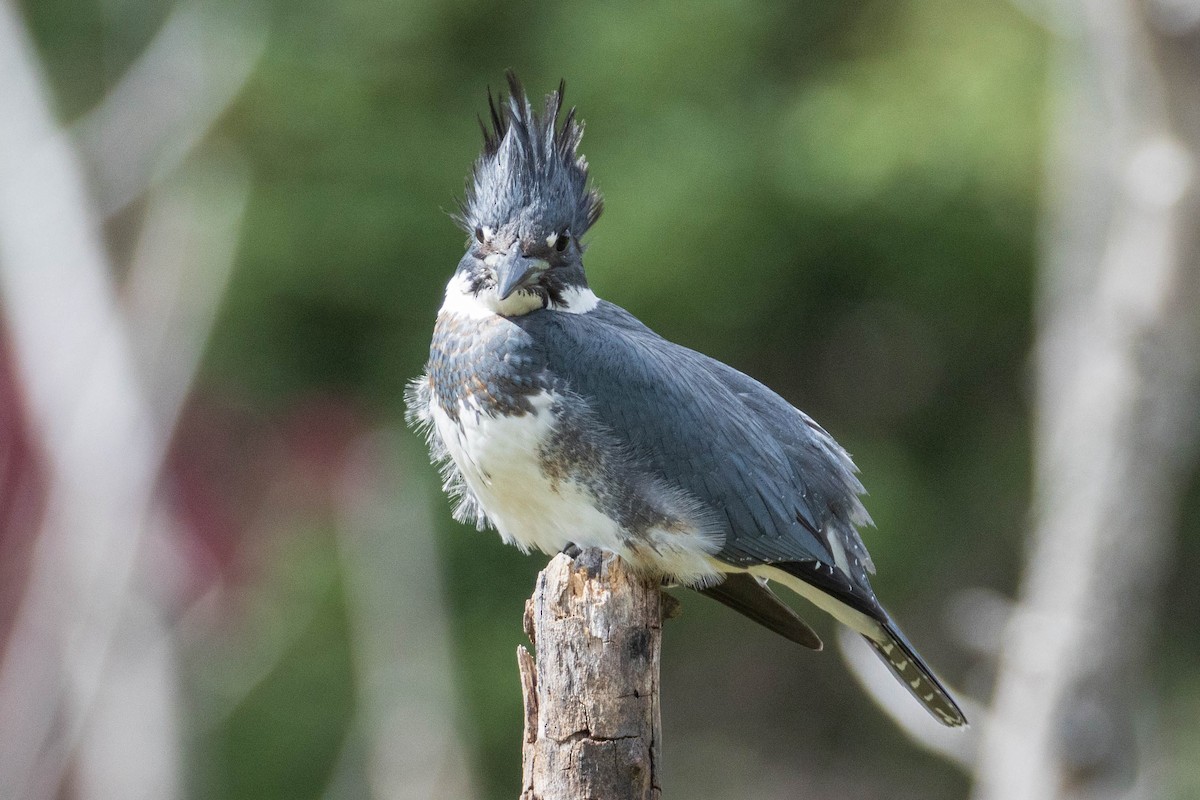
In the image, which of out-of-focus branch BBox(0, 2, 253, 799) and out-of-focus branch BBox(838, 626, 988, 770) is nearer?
out-of-focus branch BBox(838, 626, 988, 770)

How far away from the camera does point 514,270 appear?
3.00 m

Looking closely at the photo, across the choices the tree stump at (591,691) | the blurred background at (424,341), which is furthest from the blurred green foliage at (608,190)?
the tree stump at (591,691)

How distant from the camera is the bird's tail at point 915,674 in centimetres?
332

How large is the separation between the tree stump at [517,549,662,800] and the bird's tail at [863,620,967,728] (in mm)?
851

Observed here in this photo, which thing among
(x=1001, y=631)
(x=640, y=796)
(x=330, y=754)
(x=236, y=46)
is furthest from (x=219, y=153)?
(x=640, y=796)

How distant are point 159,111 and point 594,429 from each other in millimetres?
4531

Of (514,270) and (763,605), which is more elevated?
(514,270)

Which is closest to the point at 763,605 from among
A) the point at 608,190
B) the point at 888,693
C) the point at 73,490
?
the point at 888,693

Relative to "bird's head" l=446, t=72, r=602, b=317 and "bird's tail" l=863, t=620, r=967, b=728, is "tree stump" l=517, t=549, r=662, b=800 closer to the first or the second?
"bird's head" l=446, t=72, r=602, b=317

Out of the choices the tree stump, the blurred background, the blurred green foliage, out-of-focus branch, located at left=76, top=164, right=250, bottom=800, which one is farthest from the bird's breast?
the blurred green foliage

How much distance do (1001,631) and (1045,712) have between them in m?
0.57

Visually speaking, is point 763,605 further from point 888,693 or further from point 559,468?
point 888,693

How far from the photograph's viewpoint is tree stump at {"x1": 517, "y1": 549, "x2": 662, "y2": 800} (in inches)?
100

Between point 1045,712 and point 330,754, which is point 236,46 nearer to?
point 330,754
